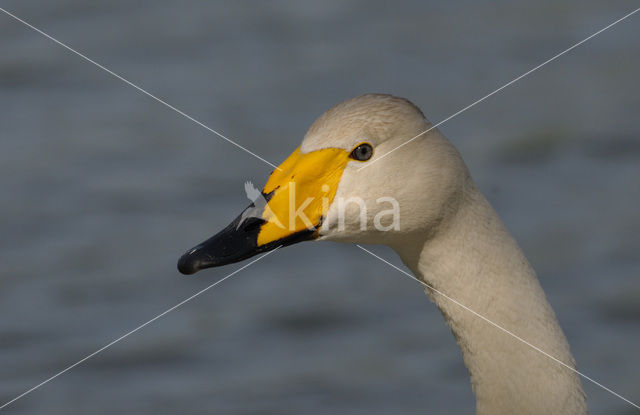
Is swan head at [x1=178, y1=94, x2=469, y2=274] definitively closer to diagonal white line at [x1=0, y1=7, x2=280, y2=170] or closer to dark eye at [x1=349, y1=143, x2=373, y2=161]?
dark eye at [x1=349, y1=143, x2=373, y2=161]

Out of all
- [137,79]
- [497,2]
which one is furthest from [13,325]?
[497,2]

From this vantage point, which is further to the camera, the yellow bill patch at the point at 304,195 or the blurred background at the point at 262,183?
the blurred background at the point at 262,183

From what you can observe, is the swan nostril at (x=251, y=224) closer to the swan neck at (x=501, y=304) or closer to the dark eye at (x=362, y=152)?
the dark eye at (x=362, y=152)

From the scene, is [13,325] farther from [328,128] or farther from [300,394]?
[328,128]

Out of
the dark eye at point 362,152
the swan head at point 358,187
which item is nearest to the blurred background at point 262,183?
the swan head at point 358,187

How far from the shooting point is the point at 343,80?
388 inches

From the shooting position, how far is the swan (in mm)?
4770

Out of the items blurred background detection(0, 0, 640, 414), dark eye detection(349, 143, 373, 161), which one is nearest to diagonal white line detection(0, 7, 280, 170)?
blurred background detection(0, 0, 640, 414)

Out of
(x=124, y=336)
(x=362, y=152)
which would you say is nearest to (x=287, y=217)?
(x=362, y=152)

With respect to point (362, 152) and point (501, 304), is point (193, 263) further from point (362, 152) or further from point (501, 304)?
point (501, 304)

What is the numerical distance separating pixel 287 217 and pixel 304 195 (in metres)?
0.11

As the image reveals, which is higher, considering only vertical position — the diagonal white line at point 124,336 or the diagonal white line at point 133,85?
the diagonal white line at point 133,85

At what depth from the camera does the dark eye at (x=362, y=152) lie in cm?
484

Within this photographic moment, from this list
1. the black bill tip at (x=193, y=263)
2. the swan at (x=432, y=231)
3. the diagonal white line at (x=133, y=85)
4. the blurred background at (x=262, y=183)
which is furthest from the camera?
the diagonal white line at (x=133, y=85)
